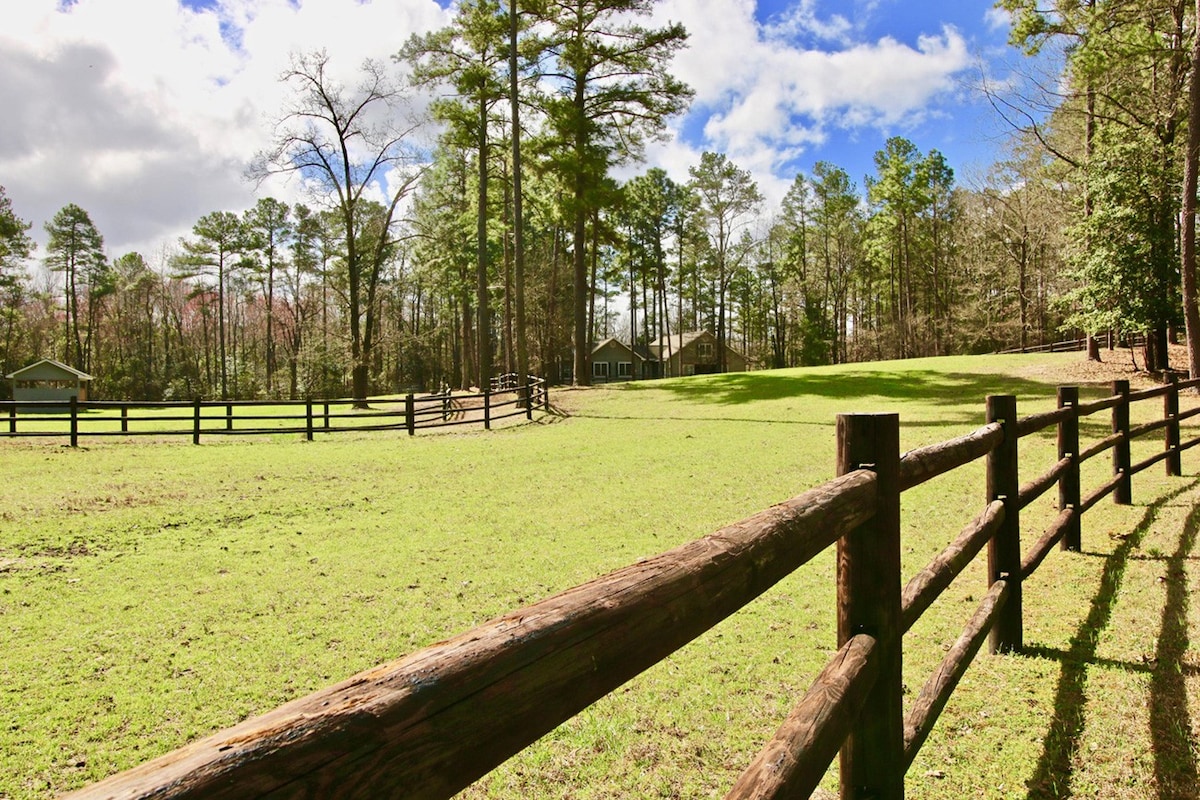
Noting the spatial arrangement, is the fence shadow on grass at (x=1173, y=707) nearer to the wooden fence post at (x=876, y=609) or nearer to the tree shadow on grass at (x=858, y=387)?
the wooden fence post at (x=876, y=609)

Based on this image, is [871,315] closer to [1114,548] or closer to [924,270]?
[924,270]

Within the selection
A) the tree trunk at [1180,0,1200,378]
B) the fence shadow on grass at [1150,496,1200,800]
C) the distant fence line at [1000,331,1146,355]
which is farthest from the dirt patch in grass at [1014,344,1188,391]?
the fence shadow on grass at [1150,496,1200,800]

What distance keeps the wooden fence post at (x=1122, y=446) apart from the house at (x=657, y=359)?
2001 inches

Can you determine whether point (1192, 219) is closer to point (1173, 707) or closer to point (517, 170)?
point (1173, 707)

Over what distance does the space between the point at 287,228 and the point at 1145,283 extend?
169ft

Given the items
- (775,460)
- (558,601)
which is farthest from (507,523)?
(558,601)

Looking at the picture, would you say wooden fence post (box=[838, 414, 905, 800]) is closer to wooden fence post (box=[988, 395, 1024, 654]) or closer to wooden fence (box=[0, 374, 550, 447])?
wooden fence post (box=[988, 395, 1024, 654])

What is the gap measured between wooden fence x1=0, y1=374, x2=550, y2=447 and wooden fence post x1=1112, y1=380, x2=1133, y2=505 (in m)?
12.6

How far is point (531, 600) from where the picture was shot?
16.7 ft

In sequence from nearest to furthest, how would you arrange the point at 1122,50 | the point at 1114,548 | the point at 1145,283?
the point at 1114,548 → the point at 1122,50 → the point at 1145,283

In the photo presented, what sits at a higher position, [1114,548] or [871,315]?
[871,315]

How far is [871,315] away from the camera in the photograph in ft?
184

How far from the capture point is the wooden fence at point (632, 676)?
2.36 feet

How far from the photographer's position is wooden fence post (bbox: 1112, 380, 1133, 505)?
21.3ft
